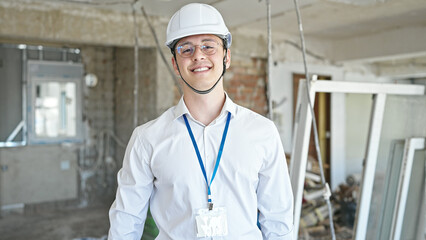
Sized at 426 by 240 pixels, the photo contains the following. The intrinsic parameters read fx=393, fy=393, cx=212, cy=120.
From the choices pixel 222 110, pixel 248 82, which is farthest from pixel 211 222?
pixel 248 82

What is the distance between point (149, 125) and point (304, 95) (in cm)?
136

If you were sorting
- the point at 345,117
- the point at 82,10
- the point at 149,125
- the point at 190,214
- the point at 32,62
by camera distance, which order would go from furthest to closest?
the point at 345,117
the point at 32,62
the point at 82,10
the point at 149,125
the point at 190,214

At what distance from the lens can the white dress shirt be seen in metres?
1.42

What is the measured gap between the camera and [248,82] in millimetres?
5453

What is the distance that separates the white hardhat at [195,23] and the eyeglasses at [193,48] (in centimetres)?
4

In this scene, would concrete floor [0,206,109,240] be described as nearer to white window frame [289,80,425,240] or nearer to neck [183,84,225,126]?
white window frame [289,80,425,240]

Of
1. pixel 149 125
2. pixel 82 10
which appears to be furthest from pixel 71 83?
pixel 149 125

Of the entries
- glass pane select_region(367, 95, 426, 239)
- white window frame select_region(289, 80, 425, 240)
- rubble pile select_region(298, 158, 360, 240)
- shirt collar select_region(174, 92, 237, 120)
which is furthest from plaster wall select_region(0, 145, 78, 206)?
shirt collar select_region(174, 92, 237, 120)

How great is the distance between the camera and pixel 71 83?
218 inches

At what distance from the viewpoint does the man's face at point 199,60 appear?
1.43 meters

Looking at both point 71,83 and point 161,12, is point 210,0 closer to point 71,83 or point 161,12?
point 161,12

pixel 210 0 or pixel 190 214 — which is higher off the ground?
pixel 210 0

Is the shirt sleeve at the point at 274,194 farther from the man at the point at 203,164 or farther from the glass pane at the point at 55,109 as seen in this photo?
the glass pane at the point at 55,109

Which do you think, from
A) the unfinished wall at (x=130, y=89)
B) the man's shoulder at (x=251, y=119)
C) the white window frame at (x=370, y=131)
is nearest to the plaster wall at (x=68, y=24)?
the unfinished wall at (x=130, y=89)
